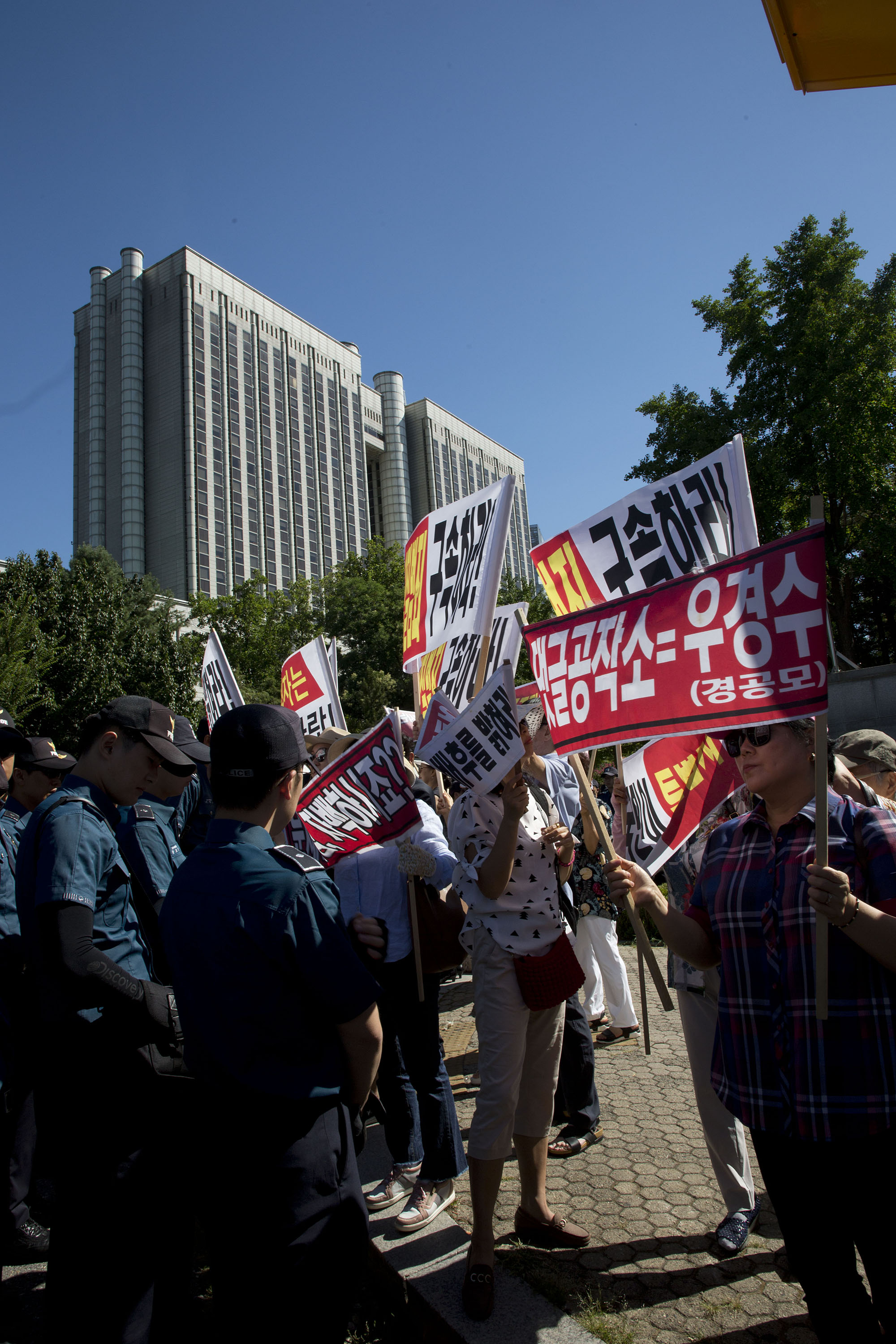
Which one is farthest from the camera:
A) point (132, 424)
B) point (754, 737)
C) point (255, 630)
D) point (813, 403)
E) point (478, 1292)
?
point (132, 424)

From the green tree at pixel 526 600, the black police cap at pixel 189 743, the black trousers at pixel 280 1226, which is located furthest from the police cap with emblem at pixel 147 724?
the green tree at pixel 526 600

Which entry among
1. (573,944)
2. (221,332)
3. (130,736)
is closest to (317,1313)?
(130,736)

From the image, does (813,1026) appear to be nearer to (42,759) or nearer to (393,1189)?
(393,1189)

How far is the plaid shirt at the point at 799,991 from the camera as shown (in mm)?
2066

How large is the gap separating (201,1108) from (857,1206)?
67.6 inches

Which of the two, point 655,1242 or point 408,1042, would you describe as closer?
point 655,1242

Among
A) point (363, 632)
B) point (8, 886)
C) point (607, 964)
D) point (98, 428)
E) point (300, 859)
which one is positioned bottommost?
point (607, 964)

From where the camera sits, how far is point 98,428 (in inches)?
3150

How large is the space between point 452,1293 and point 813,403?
77.9ft

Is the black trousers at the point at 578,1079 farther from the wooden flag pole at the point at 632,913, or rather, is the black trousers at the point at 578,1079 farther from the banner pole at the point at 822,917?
the banner pole at the point at 822,917

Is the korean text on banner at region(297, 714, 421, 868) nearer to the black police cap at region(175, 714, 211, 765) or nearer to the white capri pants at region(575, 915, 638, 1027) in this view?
the black police cap at region(175, 714, 211, 765)

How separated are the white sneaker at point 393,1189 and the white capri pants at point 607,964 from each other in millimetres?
2310

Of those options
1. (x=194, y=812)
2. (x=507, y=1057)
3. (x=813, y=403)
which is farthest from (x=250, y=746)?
(x=813, y=403)

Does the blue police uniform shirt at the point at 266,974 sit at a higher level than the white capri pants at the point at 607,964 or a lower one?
higher
